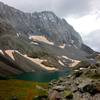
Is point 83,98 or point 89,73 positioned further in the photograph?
point 89,73

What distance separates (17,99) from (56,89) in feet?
38.4

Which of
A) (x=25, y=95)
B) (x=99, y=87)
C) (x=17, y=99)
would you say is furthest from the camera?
(x=25, y=95)

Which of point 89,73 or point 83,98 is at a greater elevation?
point 89,73

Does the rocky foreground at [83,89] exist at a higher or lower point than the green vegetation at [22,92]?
lower

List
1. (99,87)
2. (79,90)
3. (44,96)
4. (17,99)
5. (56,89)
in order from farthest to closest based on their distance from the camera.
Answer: (17,99) < (44,96) < (56,89) < (79,90) < (99,87)

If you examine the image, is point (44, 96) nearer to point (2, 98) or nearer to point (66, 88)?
point (66, 88)

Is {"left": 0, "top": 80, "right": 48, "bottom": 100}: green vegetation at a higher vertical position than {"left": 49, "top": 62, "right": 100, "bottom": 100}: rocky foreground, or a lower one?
higher

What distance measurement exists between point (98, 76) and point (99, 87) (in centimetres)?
452

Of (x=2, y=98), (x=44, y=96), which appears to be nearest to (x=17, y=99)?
(x=2, y=98)

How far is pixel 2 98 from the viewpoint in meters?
56.9

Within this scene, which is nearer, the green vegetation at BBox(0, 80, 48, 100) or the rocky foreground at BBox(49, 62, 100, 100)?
the rocky foreground at BBox(49, 62, 100, 100)

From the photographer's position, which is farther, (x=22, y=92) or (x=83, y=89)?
(x=22, y=92)

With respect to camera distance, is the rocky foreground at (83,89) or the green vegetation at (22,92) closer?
the rocky foreground at (83,89)

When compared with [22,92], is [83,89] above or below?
below
